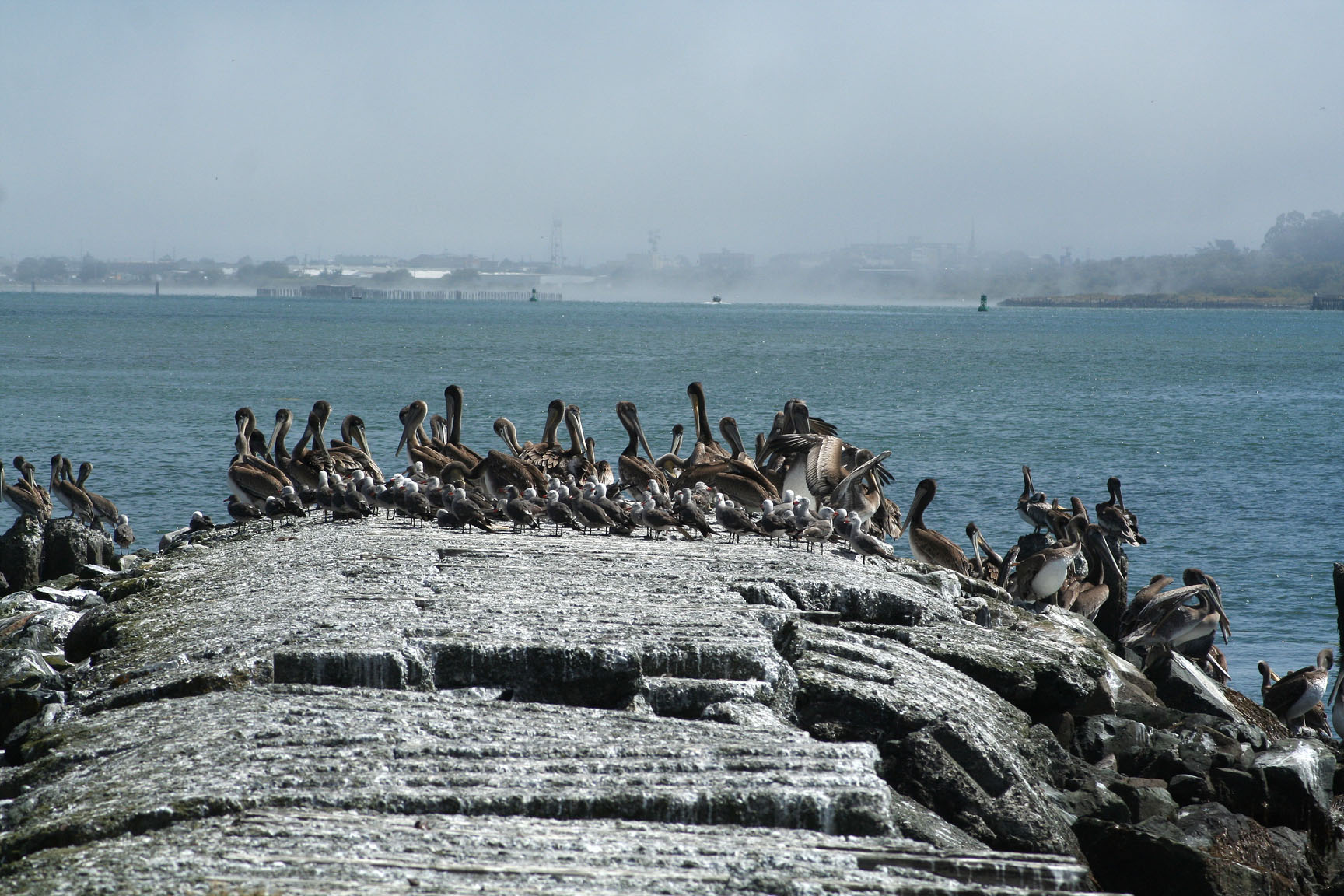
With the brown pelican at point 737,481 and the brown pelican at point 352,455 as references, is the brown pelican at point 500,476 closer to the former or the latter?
the brown pelican at point 352,455

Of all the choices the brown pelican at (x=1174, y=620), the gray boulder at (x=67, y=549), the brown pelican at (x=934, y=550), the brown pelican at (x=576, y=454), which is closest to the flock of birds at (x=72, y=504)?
the gray boulder at (x=67, y=549)

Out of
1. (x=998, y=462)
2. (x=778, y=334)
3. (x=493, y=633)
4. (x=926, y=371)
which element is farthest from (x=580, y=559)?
(x=778, y=334)

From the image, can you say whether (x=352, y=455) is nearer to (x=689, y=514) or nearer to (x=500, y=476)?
(x=500, y=476)

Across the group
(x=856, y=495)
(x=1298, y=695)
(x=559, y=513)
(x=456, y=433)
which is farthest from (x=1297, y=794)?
(x=456, y=433)

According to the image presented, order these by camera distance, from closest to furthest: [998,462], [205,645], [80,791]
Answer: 1. [80,791]
2. [205,645]
3. [998,462]

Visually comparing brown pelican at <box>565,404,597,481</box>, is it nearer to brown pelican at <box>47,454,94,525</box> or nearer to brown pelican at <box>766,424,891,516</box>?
brown pelican at <box>766,424,891,516</box>

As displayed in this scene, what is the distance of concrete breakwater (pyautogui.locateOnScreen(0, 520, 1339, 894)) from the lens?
4.34 m

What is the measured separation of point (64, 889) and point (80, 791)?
83 cm

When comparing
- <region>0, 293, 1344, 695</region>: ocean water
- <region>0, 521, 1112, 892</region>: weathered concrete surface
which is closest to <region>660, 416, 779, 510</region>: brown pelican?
<region>0, 293, 1344, 695</region>: ocean water

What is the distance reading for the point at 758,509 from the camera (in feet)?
37.2

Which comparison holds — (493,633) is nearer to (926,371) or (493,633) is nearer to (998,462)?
(998,462)

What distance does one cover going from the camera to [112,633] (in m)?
7.10

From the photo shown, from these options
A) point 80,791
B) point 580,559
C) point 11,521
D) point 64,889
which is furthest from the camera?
point 11,521

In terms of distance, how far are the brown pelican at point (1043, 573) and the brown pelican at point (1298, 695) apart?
1.80m
